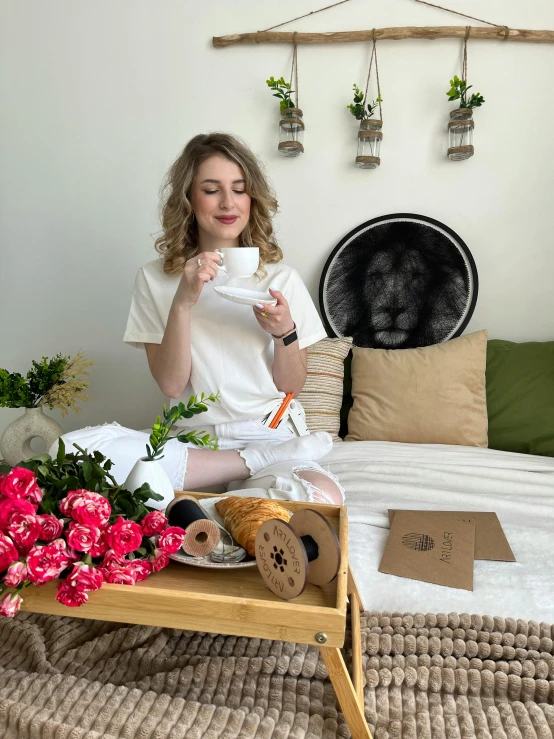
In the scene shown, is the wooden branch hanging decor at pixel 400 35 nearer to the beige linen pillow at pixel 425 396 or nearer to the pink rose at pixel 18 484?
the beige linen pillow at pixel 425 396

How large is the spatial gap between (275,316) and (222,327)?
0.81 feet

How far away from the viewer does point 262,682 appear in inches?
38.9

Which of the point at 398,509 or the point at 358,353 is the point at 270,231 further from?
the point at 398,509

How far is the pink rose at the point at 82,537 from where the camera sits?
86cm

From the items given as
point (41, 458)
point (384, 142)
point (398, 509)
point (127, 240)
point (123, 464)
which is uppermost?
point (384, 142)

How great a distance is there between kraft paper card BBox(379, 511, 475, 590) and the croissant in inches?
13.9

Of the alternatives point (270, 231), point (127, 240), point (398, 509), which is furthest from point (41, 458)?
point (127, 240)

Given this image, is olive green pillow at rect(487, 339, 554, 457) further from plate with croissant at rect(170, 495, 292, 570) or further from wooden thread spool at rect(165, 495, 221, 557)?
wooden thread spool at rect(165, 495, 221, 557)

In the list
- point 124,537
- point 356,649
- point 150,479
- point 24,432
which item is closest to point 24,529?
point 124,537

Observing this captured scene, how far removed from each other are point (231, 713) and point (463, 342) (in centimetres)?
149

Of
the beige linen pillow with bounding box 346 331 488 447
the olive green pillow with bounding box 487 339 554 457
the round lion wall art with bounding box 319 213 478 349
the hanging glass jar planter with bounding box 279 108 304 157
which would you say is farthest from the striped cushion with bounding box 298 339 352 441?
the hanging glass jar planter with bounding box 279 108 304 157

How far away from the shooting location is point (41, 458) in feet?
3.27

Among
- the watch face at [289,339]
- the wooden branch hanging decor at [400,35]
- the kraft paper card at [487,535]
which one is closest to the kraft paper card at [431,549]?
the kraft paper card at [487,535]

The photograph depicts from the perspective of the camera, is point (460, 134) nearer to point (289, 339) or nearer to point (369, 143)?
point (369, 143)
